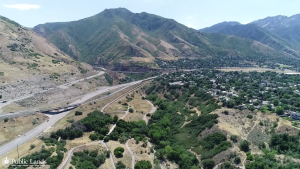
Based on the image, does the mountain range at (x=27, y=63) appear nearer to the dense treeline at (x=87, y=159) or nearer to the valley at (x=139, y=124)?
the valley at (x=139, y=124)

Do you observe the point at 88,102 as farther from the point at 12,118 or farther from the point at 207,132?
the point at 207,132

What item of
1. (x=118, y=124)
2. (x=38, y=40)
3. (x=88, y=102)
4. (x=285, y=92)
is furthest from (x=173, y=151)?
(x=38, y=40)

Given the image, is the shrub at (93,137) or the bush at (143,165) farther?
the shrub at (93,137)

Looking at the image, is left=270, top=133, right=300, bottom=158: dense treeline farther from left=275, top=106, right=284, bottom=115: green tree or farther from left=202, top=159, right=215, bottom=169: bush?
left=275, top=106, right=284, bottom=115: green tree

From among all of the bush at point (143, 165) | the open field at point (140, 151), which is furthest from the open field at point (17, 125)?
the bush at point (143, 165)

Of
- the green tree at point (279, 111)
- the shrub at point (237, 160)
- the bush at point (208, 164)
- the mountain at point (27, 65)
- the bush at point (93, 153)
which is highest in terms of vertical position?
the mountain at point (27, 65)

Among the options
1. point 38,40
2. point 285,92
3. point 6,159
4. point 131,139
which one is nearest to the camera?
point 6,159

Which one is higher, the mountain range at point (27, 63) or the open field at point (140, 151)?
the mountain range at point (27, 63)

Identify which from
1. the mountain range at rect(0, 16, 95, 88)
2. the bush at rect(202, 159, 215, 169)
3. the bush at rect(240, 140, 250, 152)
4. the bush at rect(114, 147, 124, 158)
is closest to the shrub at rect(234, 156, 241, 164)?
the bush at rect(240, 140, 250, 152)
